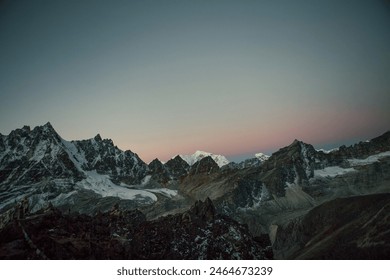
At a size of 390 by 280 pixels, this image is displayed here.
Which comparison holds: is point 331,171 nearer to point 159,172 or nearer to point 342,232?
point 159,172

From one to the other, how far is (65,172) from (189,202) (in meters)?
47.0

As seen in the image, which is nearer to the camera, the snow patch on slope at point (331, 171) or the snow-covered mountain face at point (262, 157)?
the snow patch on slope at point (331, 171)

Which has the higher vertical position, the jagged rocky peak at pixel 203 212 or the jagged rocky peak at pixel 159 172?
the jagged rocky peak at pixel 159 172

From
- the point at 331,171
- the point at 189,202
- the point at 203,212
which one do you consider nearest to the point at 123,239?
the point at 203,212

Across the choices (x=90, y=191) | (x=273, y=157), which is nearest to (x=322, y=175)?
(x=273, y=157)

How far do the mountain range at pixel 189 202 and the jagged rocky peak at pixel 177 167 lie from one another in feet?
1.43

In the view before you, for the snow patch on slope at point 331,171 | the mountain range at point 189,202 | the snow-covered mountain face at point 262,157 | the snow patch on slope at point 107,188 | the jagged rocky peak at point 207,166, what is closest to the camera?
the mountain range at point 189,202

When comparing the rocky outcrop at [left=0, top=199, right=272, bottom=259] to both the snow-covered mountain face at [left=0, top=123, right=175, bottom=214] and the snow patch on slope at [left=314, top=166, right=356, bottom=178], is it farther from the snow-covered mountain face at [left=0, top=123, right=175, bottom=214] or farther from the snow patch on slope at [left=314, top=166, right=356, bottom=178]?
the snow patch on slope at [left=314, top=166, right=356, bottom=178]

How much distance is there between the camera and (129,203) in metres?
102

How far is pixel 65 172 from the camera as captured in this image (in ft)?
370

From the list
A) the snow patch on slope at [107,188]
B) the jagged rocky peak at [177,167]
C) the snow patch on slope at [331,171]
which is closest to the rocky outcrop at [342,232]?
the snow patch on slope at [331,171]

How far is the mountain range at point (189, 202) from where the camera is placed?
20.7 meters

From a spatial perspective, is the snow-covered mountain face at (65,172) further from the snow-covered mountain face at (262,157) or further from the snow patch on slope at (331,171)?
the snow patch on slope at (331,171)
